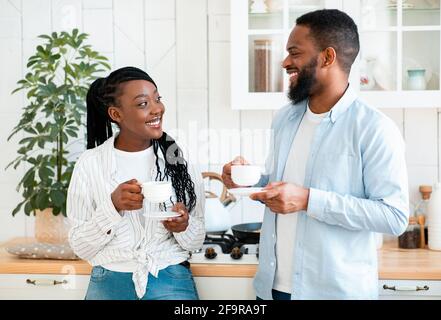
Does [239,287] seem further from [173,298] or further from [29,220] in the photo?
[29,220]

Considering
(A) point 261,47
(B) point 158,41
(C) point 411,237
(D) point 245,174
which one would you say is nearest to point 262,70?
(A) point 261,47

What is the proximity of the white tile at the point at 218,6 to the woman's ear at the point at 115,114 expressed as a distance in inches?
17.1

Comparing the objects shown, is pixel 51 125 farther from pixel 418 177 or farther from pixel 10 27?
pixel 418 177

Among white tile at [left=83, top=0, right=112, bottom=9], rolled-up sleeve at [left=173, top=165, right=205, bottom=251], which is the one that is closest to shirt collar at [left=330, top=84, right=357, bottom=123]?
rolled-up sleeve at [left=173, top=165, right=205, bottom=251]

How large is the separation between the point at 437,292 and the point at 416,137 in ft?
1.66

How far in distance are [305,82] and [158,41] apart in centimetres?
50

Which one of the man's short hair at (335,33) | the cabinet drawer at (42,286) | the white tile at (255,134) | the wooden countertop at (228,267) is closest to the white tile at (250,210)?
the white tile at (255,134)

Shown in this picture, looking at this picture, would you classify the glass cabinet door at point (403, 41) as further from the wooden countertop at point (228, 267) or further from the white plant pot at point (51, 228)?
the white plant pot at point (51, 228)

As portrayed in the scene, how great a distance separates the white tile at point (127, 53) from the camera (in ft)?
4.92

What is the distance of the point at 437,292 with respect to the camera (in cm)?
138

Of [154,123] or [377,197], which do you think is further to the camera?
[154,123]

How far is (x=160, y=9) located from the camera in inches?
58.1

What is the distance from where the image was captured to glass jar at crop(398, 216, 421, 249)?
1.58 m

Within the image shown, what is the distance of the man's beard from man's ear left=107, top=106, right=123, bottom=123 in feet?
1.20
